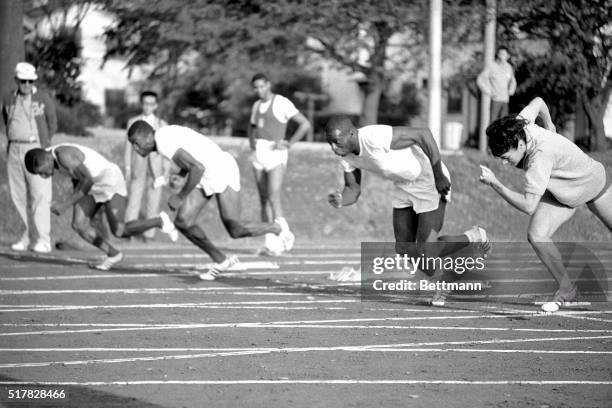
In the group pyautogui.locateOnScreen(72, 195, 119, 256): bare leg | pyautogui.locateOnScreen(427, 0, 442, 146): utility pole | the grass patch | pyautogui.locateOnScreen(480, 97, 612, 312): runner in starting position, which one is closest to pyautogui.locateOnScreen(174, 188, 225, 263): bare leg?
pyautogui.locateOnScreen(72, 195, 119, 256): bare leg

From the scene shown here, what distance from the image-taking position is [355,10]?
26.2 meters

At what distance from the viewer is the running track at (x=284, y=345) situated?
823 centimetres

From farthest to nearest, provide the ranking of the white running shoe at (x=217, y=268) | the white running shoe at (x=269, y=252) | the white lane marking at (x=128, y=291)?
the white running shoe at (x=269, y=252), the white running shoe at (x=217, y=268), the white lane marking at (x=128, y=291)

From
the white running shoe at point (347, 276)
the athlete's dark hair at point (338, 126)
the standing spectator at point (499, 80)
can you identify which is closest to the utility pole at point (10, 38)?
the standing spectator at point (499, 80)

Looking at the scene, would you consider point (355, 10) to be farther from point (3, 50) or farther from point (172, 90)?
point (172, 90)

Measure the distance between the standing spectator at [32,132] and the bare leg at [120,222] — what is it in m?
1.99

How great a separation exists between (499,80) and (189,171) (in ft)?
27.7

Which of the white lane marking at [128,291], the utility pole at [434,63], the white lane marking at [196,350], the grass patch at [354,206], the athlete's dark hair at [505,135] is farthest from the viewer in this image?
the utility pole at [434,63]

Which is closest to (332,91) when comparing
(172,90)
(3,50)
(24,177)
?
(172,90)

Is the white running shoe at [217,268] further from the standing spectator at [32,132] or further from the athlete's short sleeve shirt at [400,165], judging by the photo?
the standing spectator at [32,132]

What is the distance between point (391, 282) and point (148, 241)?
19.7ft

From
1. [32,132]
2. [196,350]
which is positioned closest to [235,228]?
[32,132]

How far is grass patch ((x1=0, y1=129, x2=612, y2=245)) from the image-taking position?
65.6 feet

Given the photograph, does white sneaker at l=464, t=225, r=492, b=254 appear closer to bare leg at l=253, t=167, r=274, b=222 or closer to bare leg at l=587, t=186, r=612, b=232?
bare leg at l=587, t=186, r=612, b=232
